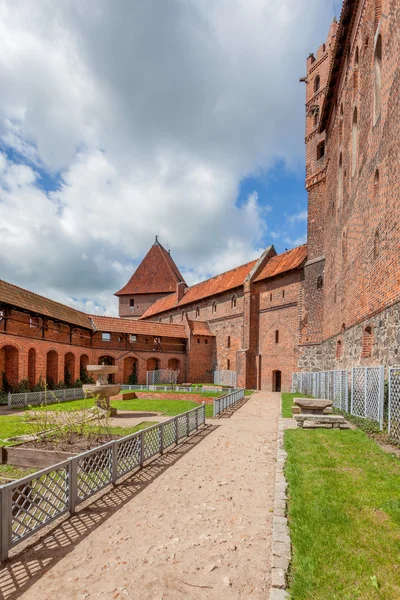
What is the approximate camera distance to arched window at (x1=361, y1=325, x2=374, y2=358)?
11.0m

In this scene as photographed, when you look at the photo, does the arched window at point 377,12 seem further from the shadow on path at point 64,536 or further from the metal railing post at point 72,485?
the metal railing post at point 72,485

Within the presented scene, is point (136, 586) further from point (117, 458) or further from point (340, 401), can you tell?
point (340, 401)

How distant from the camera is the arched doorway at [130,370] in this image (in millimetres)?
31312

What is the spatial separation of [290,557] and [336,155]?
18920mm

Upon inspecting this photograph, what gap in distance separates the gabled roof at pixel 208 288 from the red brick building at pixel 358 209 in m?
10.5

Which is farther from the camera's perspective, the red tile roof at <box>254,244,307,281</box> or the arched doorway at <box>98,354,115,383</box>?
the arched doorway at <box>98,354,115,383</box>

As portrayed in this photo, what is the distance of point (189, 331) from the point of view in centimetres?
3494

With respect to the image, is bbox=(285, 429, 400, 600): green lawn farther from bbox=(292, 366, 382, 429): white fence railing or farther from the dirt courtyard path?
bbox=(292, 366, 382, 429): white fence railing

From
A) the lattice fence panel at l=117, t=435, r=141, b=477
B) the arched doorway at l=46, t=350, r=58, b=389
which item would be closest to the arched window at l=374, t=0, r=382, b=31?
the lattice fence panel at l=117, t=435, r=141, b=477

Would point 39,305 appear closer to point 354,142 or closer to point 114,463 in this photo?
point 114,463

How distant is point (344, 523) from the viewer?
4.21 m

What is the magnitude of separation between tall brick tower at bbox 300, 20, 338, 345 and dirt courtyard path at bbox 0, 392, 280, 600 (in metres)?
17.2

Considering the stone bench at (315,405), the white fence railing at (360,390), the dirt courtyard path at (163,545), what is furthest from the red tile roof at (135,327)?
the dirt courtyard path at (163,545)

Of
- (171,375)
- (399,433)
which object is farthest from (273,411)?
(171,375)
